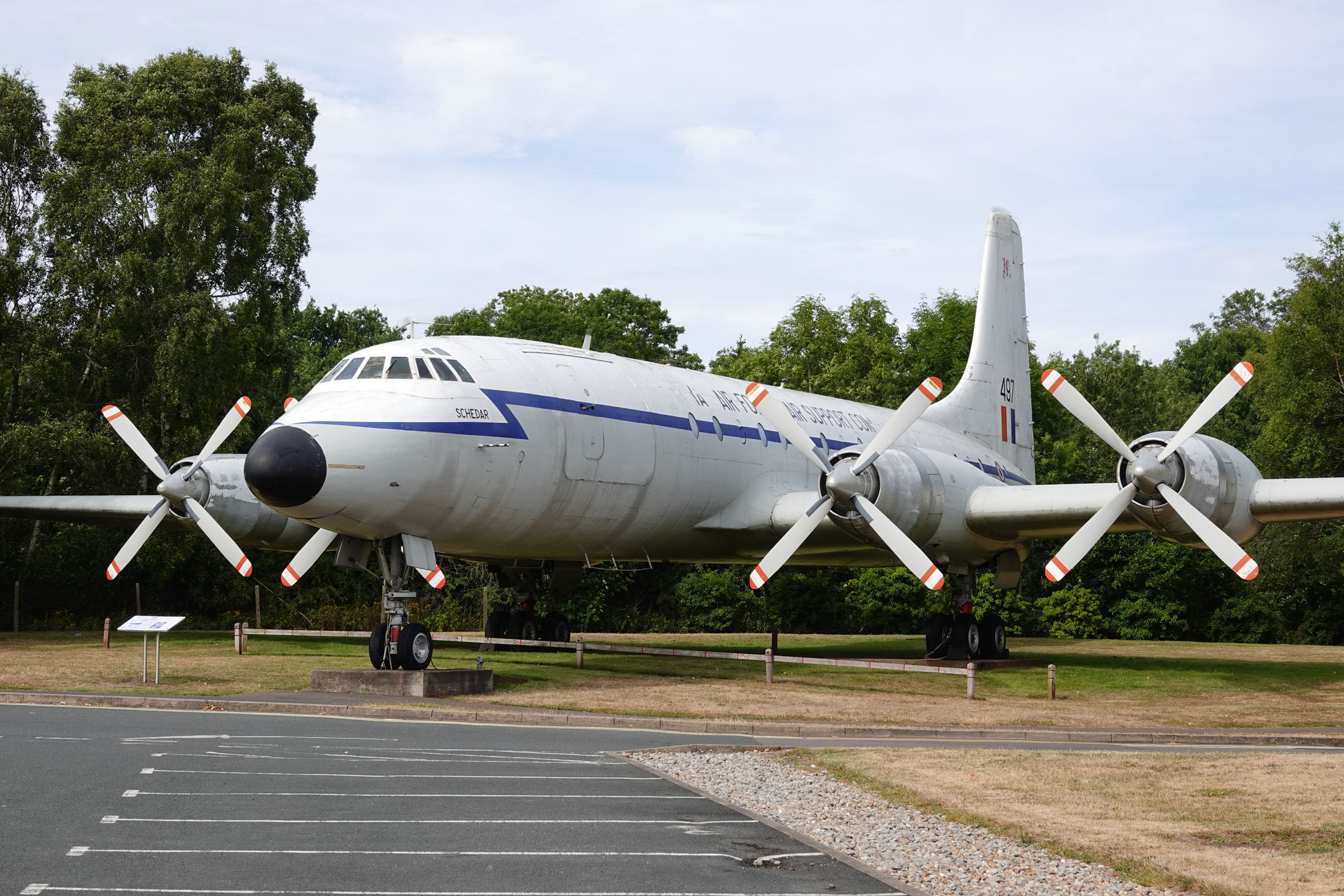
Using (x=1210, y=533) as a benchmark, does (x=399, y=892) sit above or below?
below

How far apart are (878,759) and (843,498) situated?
8.09 metres

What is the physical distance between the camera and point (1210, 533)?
1859cm

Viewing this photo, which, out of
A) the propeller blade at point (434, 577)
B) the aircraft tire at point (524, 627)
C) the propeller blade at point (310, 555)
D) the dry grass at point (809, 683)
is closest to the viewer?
the dry grass at point (809, 683)

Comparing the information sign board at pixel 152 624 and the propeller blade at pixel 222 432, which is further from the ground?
the propeller blade at pixel 222 432

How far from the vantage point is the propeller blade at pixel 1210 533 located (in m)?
17.6

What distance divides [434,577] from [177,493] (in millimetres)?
6527

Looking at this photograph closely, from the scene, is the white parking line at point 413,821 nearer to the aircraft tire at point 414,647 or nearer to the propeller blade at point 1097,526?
the aircraft tire at point 414,647

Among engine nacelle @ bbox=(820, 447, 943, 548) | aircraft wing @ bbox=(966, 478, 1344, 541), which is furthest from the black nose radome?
aircraft wing @ bbox=(966, 478, 1344, 541)

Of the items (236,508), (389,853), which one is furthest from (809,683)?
(389,853)

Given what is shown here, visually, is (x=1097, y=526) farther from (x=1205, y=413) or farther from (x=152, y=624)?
(x=152, y=624)

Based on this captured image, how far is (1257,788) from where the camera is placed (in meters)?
10.8

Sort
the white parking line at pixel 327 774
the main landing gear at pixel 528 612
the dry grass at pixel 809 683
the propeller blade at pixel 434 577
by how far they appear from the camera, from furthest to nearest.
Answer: the main landing gear at pixel 528 612 < the propeller blade at pixel 434 577 < the dry grass at pixel 809 683 < the white parking line at pixel 327 774

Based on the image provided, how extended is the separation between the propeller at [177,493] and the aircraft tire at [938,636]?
13.3 meters

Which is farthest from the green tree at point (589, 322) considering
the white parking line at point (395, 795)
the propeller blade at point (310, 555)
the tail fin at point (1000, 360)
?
the white parking line at point (395, 795)
